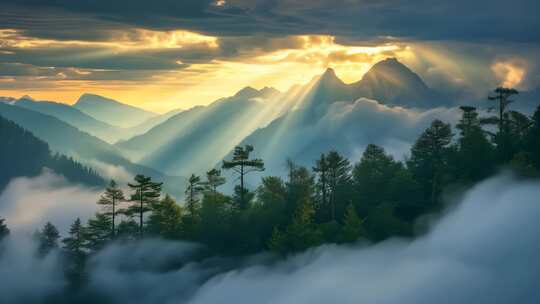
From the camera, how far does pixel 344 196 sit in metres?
85.2

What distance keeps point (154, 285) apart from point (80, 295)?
442 inches

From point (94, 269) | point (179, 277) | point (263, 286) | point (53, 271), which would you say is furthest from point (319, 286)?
point (53, 271)

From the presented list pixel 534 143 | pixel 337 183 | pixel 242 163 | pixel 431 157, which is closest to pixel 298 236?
pixel 337 183

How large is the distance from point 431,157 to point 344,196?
1312 centimetres

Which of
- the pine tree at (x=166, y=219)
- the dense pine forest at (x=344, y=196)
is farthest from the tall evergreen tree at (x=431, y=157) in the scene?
the pine tree at (x=166, y=219)

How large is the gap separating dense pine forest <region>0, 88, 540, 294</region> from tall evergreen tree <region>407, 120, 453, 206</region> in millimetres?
133

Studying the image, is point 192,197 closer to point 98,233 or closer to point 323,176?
point 98,233

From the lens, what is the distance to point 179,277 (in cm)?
8788

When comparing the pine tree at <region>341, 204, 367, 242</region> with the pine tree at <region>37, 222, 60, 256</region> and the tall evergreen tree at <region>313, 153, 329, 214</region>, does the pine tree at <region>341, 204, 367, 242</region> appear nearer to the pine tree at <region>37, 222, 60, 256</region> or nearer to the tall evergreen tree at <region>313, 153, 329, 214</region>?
the tall evergreen tree at <region>313, 153, 329, 214</region>

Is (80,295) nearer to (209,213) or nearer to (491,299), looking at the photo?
(209,213)

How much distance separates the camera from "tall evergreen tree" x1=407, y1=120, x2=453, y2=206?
83688 millimetres

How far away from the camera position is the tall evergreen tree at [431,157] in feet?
275

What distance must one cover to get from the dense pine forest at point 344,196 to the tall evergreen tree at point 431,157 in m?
0.13

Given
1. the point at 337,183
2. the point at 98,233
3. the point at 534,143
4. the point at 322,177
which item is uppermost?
the point at 534,143
